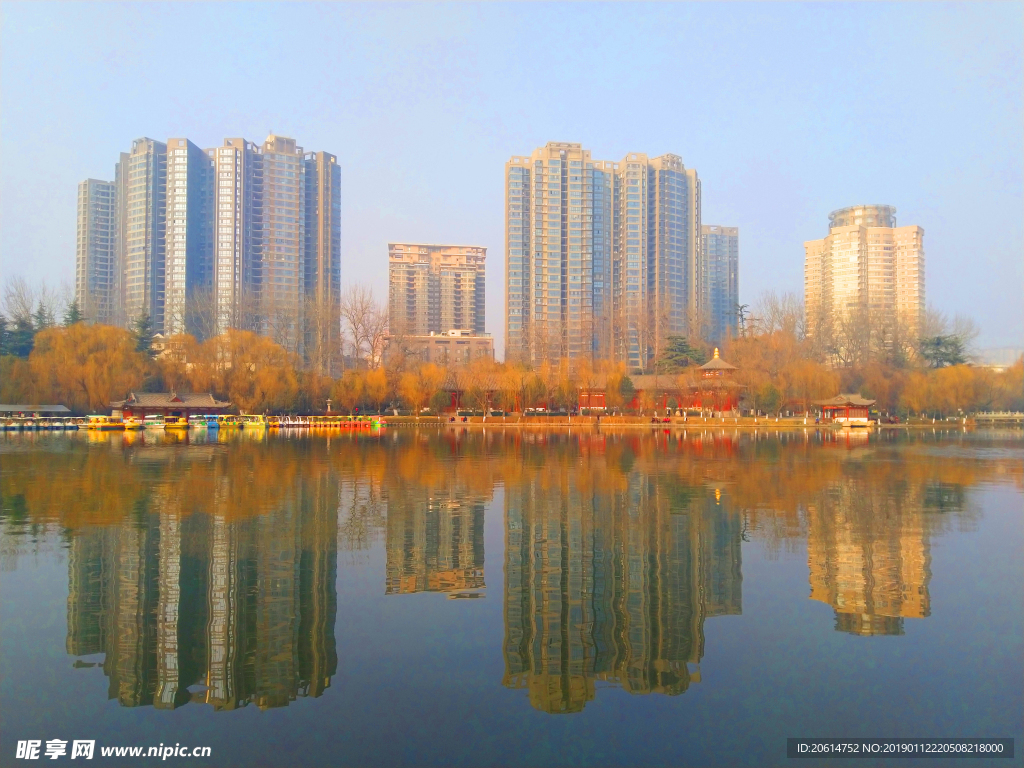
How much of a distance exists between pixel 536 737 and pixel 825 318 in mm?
72016

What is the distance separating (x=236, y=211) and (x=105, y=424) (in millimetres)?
50538

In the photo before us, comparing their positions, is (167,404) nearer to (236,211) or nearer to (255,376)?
(255,376)

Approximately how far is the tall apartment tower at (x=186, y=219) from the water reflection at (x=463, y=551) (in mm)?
70011

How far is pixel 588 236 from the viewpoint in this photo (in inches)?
3455

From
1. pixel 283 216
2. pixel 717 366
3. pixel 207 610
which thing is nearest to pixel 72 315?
pixel 283 216

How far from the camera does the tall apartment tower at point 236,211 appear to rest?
85.7m

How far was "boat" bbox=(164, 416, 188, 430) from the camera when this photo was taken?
45.2m

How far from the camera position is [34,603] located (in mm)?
7832

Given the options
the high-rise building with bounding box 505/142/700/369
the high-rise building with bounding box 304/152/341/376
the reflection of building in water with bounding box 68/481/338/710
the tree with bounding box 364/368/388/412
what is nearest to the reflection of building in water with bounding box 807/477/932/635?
the reflection of building in water with bounding box 68/481/338/710

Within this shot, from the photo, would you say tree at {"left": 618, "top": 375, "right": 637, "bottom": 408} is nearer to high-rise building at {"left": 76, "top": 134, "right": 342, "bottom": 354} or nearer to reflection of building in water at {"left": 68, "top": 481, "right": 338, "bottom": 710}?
high-rise building at {"left": 76, "top": 134, "right": 342, "bottom": 354}

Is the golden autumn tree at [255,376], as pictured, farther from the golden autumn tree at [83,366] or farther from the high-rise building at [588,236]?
the high-rise building at [588,236]

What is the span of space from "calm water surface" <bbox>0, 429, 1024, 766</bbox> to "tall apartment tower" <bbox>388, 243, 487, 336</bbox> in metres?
101

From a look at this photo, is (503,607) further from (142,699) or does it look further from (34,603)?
(34,603)

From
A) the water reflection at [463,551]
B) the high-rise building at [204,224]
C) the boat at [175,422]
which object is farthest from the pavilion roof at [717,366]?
the high-rise building at [204,224]
